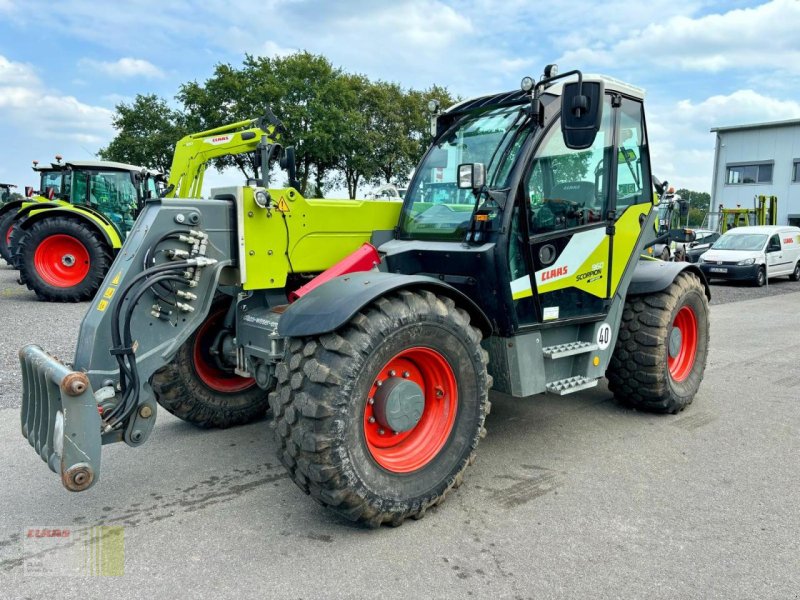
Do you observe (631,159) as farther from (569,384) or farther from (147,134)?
(147,134)

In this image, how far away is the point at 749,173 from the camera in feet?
115

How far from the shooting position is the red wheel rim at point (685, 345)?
17.8 feet

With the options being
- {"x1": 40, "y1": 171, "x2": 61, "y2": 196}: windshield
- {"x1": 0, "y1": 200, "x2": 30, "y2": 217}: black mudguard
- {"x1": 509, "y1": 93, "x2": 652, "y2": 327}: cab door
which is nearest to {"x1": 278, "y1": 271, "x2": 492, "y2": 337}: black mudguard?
{"x1": 509, "y1": 93, "x2": 652, "y2": 327}: cab door

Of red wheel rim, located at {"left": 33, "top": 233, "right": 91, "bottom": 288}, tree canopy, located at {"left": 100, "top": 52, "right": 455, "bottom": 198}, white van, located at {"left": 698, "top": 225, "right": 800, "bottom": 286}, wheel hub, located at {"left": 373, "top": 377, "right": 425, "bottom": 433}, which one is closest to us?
wheel hub, located at {"left": 373, "top": 377, "right": 425, "bottom": 433}

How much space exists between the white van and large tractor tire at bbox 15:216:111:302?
14.6 meters

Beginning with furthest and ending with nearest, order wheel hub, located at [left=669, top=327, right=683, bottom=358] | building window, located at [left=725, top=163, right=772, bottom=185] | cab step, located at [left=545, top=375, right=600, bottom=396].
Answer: building window, located at [left=725, top=163, right=772, bottom=185] → wheel hub, located at [left=669, top=327, right=683, bottom=358] → cab step, located at [left=545, top=375, right=600, bottom=396]

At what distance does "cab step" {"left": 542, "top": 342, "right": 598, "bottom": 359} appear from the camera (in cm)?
416

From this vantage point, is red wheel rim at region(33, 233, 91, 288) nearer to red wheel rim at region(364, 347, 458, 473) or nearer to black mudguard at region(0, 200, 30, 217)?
black mudguard at region(0, 200, 30, 217)

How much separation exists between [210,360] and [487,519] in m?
2.30

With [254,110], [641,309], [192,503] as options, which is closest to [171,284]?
[192,503]

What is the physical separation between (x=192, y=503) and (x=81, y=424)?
88 centimetres

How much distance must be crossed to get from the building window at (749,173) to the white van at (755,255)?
58.0ft

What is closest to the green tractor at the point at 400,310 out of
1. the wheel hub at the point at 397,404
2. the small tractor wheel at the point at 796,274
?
the wheel hub at the point at 397,404

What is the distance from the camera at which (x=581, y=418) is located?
5.07 metres
